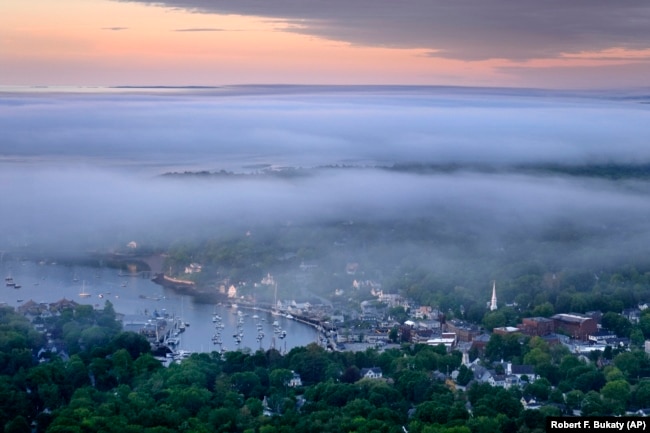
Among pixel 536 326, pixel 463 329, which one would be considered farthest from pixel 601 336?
pixel 463 329

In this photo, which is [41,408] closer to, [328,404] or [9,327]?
[328,404]

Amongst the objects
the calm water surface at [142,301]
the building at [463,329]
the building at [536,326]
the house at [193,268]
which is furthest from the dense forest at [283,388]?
the house at [193,268]

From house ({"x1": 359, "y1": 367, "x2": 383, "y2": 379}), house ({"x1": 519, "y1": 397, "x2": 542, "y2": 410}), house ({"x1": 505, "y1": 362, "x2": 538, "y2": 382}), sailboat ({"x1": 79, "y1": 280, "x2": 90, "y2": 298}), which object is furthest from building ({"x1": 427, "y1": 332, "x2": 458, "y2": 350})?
sailboat ({"x1": 79, "y1": 280, "x2": 90, "y2": 298})

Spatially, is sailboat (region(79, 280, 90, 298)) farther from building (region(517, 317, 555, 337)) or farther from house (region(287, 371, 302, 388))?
house (region(287, 371, 302, 388))

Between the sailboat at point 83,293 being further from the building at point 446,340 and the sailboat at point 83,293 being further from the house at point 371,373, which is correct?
the house at point 371,373

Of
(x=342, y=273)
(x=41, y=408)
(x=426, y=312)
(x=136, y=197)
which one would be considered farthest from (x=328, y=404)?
(x=136, y=197)
